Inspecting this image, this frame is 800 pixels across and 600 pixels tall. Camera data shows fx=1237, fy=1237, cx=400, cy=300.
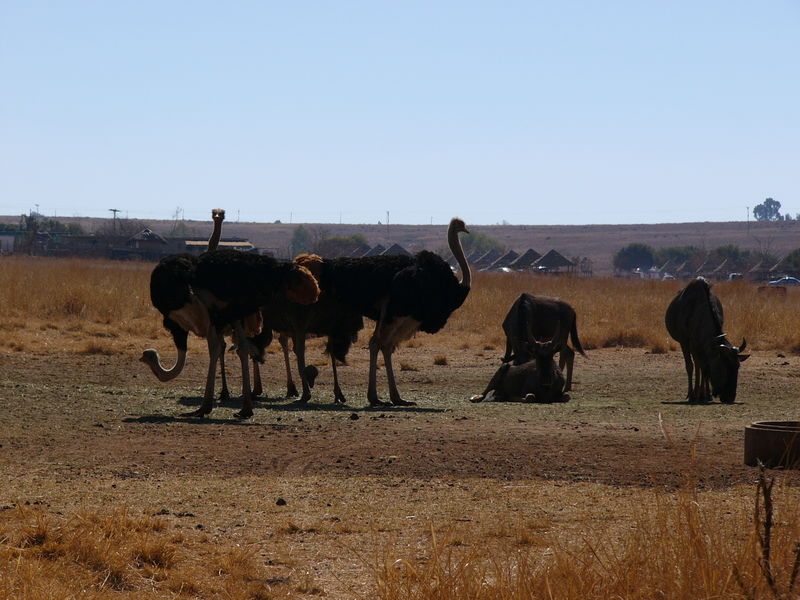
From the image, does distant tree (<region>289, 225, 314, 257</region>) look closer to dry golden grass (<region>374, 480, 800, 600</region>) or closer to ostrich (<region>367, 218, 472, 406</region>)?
ostrich (<region>367, 218, 472, 406</region>)

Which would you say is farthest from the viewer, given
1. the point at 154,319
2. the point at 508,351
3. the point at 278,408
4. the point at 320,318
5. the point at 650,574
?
the point at 154,319

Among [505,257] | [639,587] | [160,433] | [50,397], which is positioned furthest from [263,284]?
[505,257]

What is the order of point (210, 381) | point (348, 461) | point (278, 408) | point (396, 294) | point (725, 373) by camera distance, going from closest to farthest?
1. point (348, 461)
2. point (210, 381)
3. point (278, 408)
4. point (396, 294)
5. point (725, 373)

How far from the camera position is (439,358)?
2183cm

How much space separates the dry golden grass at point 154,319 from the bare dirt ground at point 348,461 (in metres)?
6.09

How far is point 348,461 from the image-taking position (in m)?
10.3

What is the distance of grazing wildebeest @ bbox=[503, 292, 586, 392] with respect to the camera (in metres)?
17.3

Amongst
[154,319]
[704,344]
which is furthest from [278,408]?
[154,319]

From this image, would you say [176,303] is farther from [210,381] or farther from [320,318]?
[320,318]

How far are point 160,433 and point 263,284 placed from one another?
231 cm

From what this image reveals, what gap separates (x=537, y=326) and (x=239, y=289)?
580 cm

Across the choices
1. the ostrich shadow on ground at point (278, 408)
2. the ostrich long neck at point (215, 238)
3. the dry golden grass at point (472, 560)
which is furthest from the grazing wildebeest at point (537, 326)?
the dry golden grass at point (472, 560)

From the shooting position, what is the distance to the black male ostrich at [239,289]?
532 inches

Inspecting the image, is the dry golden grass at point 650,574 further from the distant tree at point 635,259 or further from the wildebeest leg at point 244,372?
the distant tree at point 635,259
